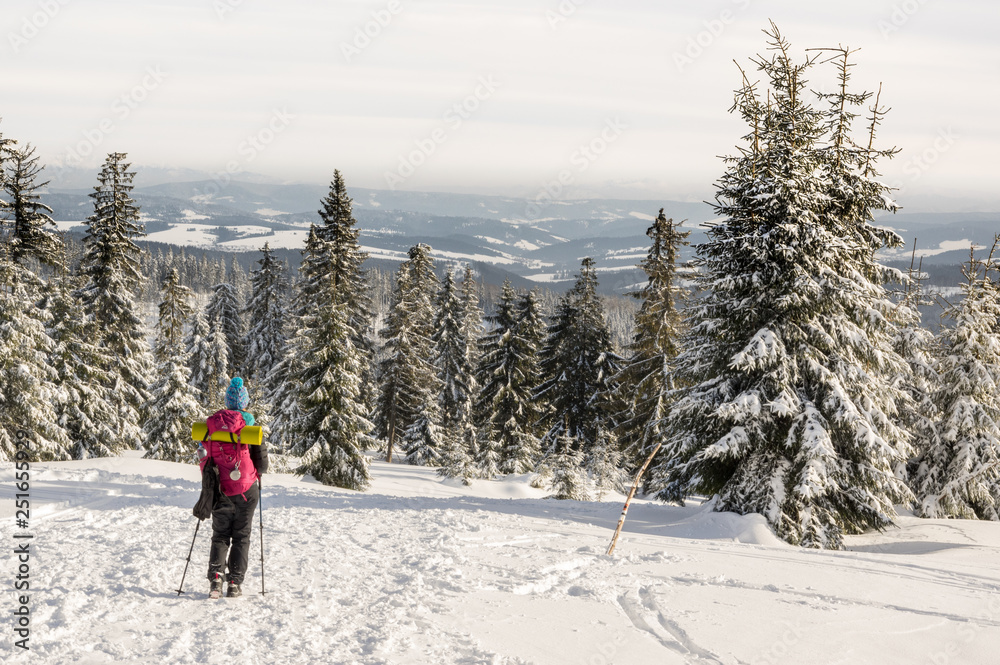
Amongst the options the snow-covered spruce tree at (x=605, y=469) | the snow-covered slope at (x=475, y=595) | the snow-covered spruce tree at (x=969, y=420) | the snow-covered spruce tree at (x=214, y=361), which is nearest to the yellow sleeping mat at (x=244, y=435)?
the snow-covered slope at (x=475, y=595)

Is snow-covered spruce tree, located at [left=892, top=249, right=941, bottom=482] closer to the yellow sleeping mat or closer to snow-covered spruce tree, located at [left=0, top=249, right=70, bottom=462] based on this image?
the yellow sleeping mat

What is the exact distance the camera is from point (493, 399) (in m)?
38.2

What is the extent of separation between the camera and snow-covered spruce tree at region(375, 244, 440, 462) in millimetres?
41062

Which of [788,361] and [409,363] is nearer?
[788,361]

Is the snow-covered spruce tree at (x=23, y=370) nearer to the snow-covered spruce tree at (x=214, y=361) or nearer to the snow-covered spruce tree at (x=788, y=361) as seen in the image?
the snow-covered spruce tree at (x=214, y=361)

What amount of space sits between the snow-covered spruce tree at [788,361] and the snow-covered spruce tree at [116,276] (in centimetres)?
2566

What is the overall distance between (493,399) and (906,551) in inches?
1039

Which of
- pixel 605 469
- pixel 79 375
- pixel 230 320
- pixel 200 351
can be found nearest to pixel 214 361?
pixel 200 351

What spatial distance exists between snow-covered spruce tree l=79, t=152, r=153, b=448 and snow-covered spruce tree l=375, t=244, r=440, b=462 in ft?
47.2

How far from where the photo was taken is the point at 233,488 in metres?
6.99

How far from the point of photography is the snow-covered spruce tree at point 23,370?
2356cm

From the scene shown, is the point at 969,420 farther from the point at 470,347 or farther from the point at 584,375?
the point at 470,347

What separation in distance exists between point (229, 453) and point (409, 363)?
34.6m

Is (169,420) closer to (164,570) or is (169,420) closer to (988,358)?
(164,570)
